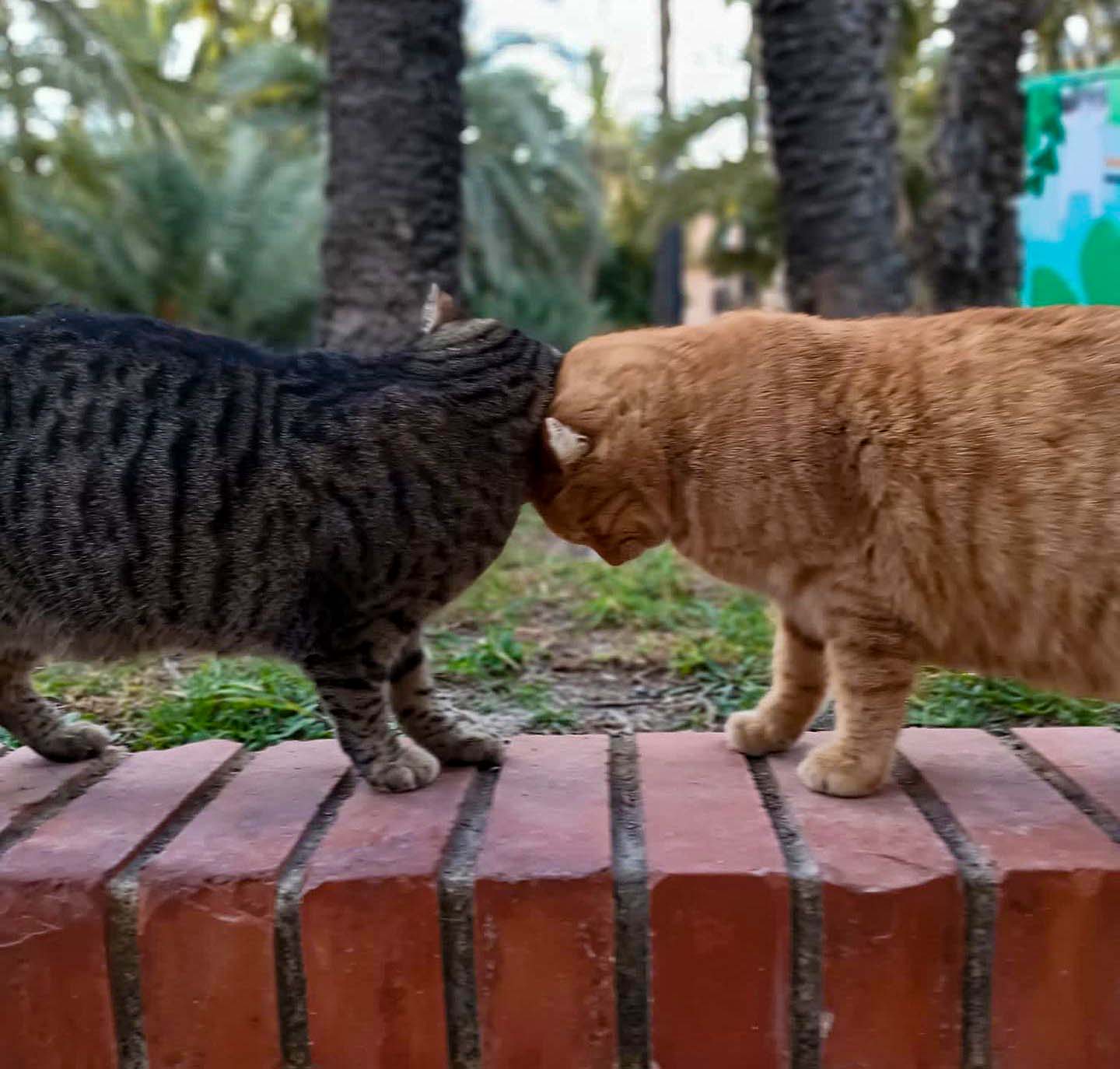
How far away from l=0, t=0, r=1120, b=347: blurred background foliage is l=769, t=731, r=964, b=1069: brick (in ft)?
18.3

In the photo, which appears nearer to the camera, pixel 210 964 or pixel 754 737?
pixel 210 964

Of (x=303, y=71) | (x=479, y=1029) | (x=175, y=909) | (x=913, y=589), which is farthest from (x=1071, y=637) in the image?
(x=303, y=71)

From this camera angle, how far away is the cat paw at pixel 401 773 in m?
1.81

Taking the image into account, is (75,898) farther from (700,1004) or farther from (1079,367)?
(1079,367)

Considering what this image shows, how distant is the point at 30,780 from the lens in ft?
6.34

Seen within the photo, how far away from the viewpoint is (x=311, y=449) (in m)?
1.84

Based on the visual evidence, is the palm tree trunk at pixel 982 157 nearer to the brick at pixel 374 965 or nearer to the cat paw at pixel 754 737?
the cat paw at pixel 754 737

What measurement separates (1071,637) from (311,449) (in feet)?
3.98

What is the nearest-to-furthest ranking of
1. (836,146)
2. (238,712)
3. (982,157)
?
(238,712)
(836,146)
(982,157)

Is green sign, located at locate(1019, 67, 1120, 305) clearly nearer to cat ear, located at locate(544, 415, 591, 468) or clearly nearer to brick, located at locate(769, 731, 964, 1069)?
cat ear, located at locate(544, 415, 591, 468)

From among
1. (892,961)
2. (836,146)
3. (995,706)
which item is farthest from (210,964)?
(836,146)

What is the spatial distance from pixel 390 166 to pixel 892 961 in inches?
135

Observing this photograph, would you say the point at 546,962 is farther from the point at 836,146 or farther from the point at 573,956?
the point at 836,146

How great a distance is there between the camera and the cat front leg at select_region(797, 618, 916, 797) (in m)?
1.76
